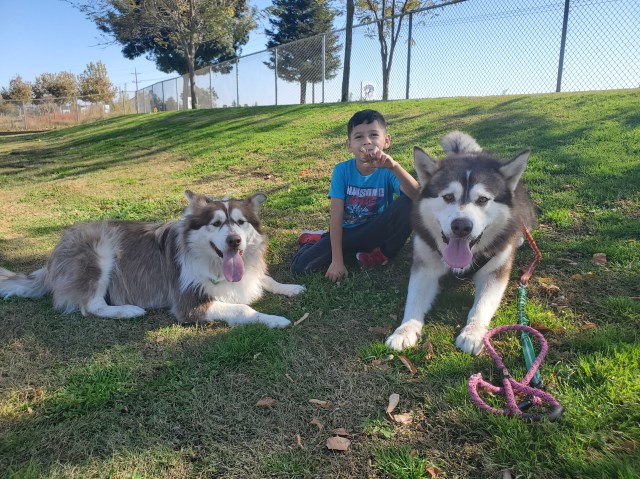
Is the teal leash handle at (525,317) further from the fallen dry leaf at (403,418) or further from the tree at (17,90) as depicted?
the tree at (17,90)

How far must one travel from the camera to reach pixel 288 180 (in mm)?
7867

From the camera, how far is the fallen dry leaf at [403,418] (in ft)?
7.27

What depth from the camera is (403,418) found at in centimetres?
223

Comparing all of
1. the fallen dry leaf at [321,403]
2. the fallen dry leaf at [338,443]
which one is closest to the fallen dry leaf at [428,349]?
the fallen dry leaf at [321,403]

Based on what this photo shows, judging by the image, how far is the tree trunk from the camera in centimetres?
1471

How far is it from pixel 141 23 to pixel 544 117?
21976 mm

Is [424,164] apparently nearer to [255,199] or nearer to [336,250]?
[336,250]

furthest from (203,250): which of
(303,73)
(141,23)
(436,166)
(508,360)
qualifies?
(141,23)

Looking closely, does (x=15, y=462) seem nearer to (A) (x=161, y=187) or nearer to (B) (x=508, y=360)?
(B) (x=508, y=360)

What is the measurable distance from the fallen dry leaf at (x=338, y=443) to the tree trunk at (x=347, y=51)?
1532cm

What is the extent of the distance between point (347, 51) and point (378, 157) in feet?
44.3

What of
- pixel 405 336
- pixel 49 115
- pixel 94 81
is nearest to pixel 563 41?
pixel 405 336

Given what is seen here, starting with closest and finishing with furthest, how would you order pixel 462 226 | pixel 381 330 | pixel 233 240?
pixel 462 226 < pixel 381 330 < pixel 233 240

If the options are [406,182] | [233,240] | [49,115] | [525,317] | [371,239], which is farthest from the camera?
[49,115]
